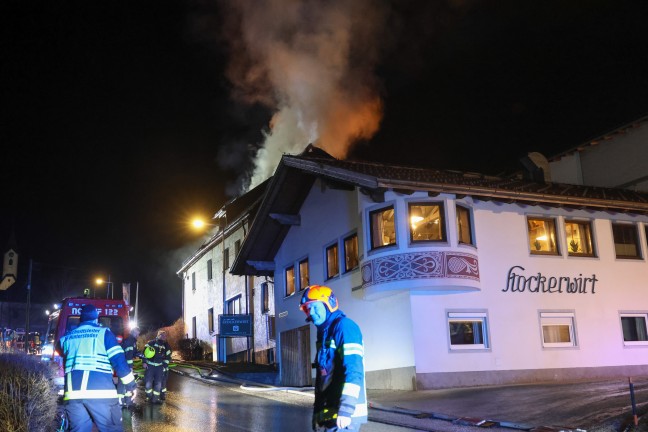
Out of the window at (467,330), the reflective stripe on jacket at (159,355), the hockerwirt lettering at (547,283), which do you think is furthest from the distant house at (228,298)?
the hockerwirt lettering at (547,283)

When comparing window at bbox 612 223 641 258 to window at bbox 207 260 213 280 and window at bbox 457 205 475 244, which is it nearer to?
window at bbox 457 205 475 244

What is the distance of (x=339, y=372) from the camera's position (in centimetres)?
525

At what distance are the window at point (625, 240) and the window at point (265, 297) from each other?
1535 cm

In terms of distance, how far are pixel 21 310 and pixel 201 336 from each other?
172 feet

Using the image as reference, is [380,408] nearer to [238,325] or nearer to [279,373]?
[279,373]

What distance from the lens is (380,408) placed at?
14.2 m

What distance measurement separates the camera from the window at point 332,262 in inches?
845

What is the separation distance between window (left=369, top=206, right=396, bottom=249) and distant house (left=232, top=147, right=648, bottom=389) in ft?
0.10

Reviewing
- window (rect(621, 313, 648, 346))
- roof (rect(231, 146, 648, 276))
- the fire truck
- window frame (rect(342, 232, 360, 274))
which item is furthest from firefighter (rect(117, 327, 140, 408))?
window (rect(621, 313, 648, 346))

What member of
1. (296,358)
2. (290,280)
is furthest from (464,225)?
(290,280)

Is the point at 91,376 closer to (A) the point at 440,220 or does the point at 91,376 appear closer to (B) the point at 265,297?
(A) the point at 440,220

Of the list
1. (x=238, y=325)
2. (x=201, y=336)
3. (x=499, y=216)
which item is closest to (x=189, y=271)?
(x=201, y=336)

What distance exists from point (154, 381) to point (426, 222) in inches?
330

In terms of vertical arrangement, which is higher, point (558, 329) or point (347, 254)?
point (347, 254)
